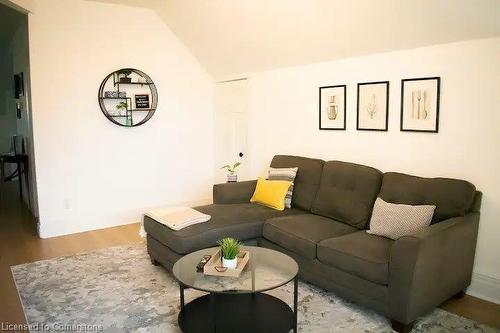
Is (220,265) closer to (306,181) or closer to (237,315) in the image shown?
(237,315)

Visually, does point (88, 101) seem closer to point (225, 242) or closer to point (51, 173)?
point (51, 173)

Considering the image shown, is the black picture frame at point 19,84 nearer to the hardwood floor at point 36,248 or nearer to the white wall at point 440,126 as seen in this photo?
the hardwood floor at point 36,248

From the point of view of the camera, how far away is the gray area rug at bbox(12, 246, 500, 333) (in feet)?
8.46

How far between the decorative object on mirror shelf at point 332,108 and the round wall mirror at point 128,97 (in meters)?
2.25

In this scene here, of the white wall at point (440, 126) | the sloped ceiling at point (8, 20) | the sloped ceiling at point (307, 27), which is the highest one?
the sloped ceiling at point (8, 20)

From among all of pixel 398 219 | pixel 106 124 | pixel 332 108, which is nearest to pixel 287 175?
pixel 332 108

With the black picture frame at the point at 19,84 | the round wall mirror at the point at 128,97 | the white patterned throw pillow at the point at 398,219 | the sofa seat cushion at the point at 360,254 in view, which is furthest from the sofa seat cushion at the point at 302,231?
the black picture frame at the point at 19,84

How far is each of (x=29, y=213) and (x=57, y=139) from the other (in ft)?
5.77

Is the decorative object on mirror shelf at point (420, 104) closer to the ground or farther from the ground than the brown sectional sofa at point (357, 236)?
farther from the ground

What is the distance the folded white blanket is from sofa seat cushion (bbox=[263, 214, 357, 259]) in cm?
59

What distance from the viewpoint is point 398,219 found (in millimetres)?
2881

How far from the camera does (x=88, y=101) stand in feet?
15.4

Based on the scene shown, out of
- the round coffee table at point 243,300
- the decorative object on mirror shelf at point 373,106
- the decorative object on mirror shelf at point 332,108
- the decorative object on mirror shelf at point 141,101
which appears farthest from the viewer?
the decorative object on mirror shelf at point 141,101

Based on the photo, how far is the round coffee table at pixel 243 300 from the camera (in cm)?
228
